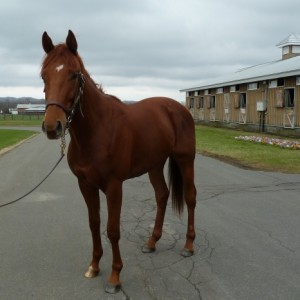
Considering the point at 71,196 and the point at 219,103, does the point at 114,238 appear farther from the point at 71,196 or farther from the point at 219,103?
the point at 219,103

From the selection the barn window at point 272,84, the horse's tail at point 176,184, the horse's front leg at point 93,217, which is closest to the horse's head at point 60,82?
the horse's front leg at point 93,217

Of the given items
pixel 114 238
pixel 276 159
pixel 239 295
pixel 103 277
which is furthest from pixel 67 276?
pixel 276 159

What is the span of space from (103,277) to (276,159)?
9559mm

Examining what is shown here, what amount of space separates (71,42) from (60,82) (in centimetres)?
37

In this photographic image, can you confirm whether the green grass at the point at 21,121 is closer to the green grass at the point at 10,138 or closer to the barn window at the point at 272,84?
the green grass at the point at 10,138

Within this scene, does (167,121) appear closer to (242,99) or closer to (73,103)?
(73,103)

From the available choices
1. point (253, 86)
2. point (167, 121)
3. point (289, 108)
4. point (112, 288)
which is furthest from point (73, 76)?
point (253, 86)

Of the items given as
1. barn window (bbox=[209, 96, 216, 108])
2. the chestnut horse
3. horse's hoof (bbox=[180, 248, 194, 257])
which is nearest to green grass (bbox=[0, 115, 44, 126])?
barn window (bbox=[209, 96, 216, 108])

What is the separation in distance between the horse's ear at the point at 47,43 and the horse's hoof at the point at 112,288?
2.09 meters

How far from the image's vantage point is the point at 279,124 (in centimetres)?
2202

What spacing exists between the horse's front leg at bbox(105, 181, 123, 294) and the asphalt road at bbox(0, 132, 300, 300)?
0.34 feet

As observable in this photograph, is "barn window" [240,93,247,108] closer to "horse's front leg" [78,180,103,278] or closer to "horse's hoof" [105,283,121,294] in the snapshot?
"horse's front leg" [78,180,103,278]

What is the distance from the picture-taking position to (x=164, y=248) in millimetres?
4523

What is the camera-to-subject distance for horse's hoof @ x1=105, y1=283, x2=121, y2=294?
3396 millimetres
